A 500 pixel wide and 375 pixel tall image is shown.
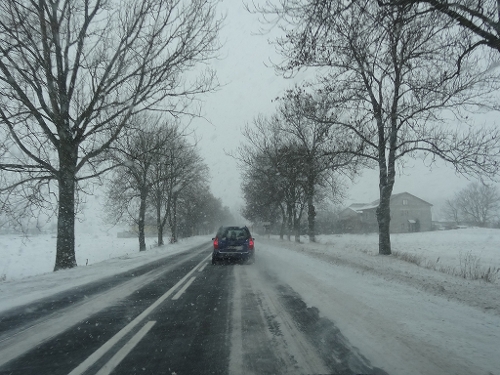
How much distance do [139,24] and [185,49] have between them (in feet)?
5.84

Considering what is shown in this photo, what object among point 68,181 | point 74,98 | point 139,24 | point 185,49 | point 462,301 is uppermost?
point 139,24

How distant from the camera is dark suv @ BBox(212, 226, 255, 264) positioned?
45.1 feet

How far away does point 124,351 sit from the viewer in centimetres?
389

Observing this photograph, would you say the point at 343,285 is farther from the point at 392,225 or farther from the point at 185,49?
the point at 392,225

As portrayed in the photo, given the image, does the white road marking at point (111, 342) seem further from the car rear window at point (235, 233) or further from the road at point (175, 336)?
the car rear window at point (235, 233)

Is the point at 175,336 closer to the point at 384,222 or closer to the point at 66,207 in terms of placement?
the point at 66,207

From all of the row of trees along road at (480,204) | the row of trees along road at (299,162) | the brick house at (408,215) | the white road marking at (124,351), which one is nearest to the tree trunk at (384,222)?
the row of trees along road at (299,162)

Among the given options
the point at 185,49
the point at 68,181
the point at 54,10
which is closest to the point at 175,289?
the point at 68,181

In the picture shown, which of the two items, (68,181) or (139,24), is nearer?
(139,24)

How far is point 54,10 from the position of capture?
11602mm

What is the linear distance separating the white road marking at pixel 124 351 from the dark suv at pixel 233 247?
8.76 metres

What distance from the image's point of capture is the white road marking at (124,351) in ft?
11.1

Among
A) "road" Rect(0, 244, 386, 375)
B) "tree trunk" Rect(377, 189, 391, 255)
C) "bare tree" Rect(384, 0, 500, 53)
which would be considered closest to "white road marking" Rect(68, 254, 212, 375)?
"road" Rect(0, 244, 386, 375)

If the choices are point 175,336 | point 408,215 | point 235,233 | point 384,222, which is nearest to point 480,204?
point 408,215
